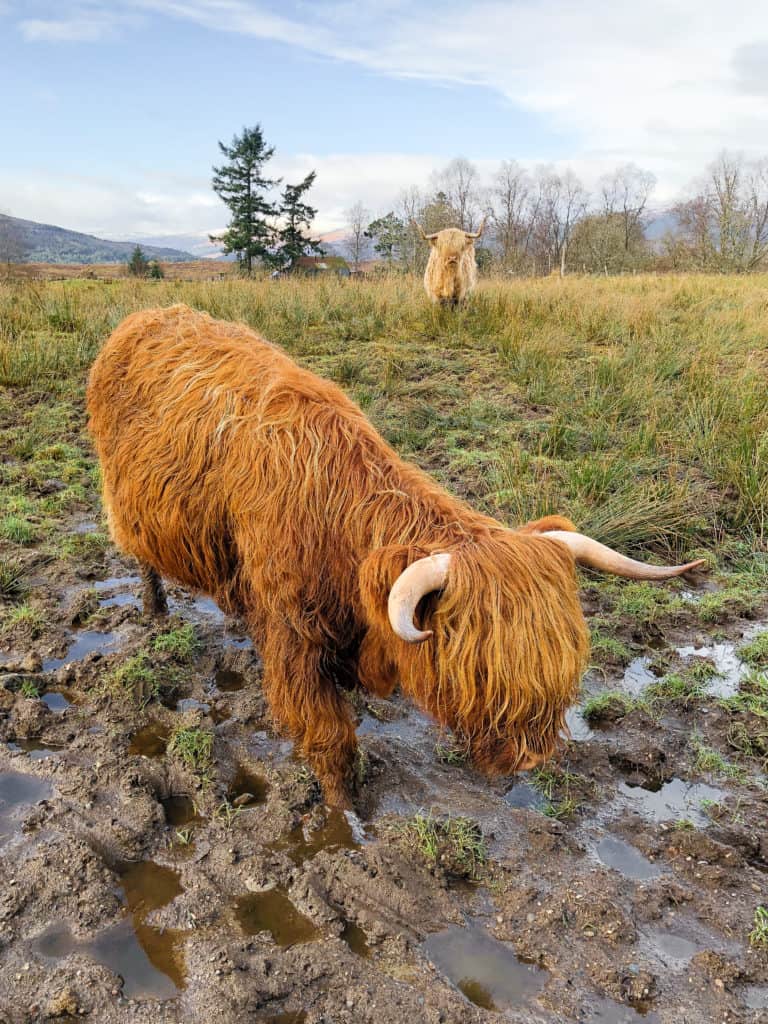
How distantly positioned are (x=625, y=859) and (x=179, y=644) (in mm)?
2290

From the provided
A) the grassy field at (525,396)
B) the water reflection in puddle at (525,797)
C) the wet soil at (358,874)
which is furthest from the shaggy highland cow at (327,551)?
the grassy field at (525,396)

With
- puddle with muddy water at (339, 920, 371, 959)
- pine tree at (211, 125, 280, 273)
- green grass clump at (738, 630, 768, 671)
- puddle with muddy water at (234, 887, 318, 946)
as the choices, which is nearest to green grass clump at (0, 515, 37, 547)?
puddle with muddy water at (234, 887, 318, 946)

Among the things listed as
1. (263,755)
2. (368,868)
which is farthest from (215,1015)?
(263,755)

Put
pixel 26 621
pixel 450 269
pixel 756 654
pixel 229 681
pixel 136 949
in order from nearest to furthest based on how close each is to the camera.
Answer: pixel 136 949, pixel 229 681, pixel 756 654, pixel 26 621, pixel 450 269

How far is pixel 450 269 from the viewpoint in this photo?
9742 mm

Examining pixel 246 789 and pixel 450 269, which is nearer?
pixel 246 789

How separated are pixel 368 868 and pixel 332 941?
28 centimetres

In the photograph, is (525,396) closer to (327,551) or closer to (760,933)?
(327,551)

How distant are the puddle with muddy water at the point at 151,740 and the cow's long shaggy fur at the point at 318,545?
2.07ft

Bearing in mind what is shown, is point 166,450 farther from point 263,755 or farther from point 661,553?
point 661,553

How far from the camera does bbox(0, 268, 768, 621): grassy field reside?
4.79 metres

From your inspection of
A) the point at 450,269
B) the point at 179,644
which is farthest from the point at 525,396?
the point at 179,644

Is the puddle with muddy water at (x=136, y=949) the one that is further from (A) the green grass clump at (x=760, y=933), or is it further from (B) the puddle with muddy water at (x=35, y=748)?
(A) the green grass clump at (x=760, y=933)

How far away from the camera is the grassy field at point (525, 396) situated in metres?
4.79
